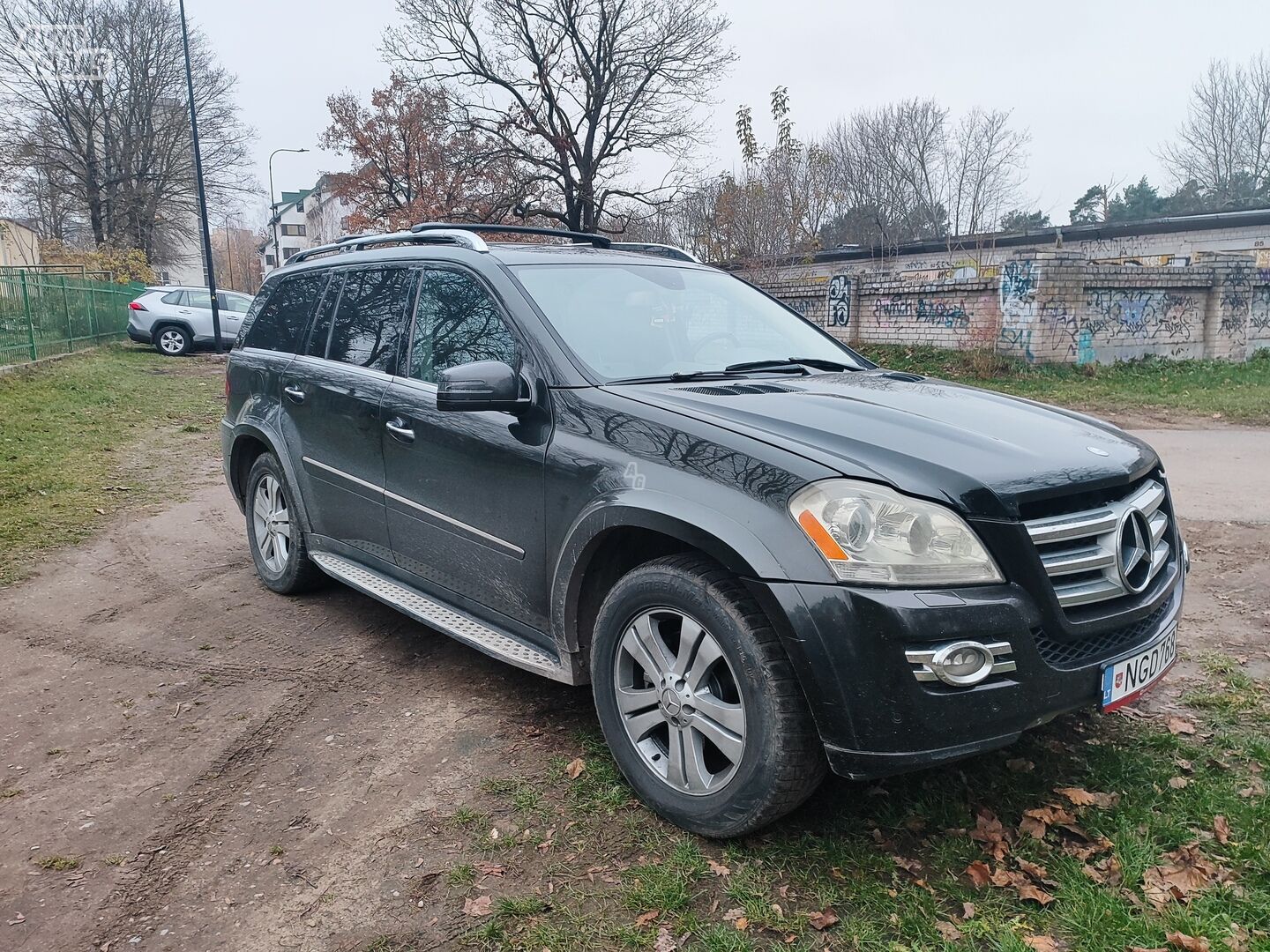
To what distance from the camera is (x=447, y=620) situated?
142 inches

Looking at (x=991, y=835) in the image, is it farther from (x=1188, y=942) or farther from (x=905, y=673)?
(x=905, y=673)

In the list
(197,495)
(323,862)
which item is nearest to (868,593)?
(323,862)

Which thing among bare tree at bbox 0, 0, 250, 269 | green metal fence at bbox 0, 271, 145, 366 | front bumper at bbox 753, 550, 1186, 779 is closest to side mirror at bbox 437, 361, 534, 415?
front bumper at bbox 753, 550, 1186, 779

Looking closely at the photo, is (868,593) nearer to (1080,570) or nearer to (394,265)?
(1080,570)

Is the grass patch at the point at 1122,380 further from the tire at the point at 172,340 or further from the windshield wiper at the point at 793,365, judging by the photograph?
Answer: the tire at the point at 172,340

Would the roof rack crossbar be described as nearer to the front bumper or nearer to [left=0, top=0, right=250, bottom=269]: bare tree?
the front bumper

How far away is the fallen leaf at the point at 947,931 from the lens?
2281mm

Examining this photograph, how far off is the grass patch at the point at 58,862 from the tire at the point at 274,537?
7.08 feet

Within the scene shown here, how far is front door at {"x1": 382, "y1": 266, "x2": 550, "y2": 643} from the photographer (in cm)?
321

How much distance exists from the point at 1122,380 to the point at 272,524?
1542 cm

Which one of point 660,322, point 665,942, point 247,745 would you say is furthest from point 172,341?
point 665,942

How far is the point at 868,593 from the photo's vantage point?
228cm

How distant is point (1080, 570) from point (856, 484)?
27.5 inches

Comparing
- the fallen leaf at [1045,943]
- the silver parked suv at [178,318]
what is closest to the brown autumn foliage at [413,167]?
the silver parked suv at [178,318]
